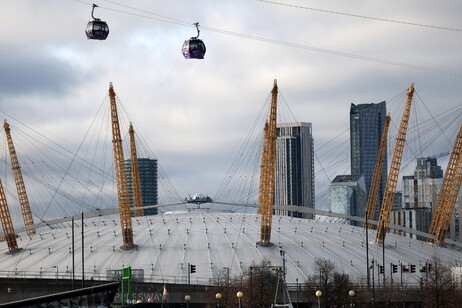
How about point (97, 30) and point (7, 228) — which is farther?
point (7, 228)

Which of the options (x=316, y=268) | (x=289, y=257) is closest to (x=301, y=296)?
(x=316, y=268)

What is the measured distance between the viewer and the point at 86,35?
103 m

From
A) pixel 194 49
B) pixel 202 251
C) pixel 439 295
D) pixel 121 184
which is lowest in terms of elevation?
pixel 439 295

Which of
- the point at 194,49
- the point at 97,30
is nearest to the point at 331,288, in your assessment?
the point at 194,49

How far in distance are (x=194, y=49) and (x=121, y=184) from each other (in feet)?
290

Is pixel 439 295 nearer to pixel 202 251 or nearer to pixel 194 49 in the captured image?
pixel 194 49

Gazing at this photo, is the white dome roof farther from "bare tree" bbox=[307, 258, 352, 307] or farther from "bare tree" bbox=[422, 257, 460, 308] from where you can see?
"bare tree" bbox=[422, 257, 460, 308]

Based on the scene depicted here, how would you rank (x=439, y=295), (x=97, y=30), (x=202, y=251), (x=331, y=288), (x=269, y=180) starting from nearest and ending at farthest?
(x=97, y=30) → (x=439, y=295) → (x=331, y=288) → (x=202, y=251) → (x=269, y=180)

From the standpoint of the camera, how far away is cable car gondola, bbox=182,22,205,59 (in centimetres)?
10372

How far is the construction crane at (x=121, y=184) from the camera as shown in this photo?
178 metres

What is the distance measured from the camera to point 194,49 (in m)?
104

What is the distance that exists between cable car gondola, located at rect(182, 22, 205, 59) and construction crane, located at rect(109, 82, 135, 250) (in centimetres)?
7644

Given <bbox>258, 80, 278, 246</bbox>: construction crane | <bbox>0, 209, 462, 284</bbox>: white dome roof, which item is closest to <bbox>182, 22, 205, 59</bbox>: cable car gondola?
<bbox>0, 209, 462, 284</bbox>: white dome roof

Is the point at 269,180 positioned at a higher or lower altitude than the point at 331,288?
higher
